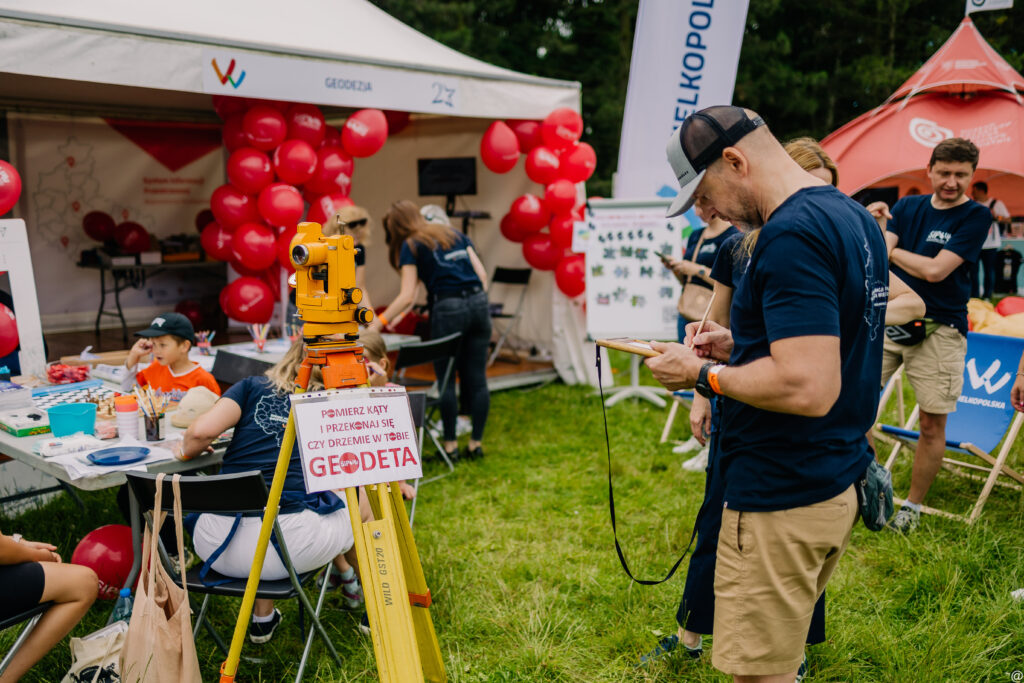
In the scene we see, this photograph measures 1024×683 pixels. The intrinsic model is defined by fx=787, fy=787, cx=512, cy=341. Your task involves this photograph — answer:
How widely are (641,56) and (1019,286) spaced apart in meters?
9.24

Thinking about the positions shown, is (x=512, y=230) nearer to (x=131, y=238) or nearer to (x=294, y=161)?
(x=294, y=161)

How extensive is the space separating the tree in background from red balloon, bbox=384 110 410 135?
307 inches

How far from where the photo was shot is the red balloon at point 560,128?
19.9ft

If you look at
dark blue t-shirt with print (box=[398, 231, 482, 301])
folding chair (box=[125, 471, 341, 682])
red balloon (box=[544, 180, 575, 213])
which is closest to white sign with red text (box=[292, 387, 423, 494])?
folding chair (box=[125, 471, 341, 682])

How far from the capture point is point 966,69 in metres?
8.83

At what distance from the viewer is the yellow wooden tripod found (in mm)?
1905

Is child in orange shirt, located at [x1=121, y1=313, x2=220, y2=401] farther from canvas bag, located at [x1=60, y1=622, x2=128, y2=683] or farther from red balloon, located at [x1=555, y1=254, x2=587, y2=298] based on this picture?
red balloon, located at [x1=555, y1=254, x2=587, y2=298]

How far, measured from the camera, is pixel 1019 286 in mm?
11922

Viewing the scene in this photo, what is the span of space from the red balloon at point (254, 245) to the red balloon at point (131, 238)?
3.53m

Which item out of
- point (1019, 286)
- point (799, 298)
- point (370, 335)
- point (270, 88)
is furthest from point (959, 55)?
point (799, 298)

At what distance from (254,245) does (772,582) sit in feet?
13.9

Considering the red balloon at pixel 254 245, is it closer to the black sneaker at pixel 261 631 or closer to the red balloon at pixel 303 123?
the red balloon at pixel 303 123

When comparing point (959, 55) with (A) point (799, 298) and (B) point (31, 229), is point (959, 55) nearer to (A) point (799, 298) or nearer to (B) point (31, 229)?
(A) point (799, 298)

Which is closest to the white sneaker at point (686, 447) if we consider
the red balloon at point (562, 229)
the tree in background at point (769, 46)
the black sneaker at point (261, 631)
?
the red balloon at point (562, 229)
